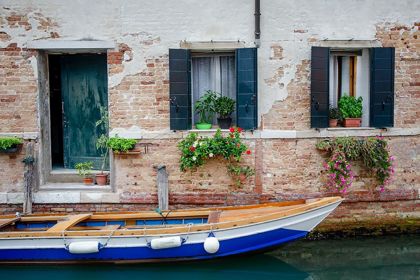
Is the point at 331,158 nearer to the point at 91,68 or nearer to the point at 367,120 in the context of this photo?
the point at 367,120

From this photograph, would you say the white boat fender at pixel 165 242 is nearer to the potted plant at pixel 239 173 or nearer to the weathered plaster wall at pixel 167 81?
the weathered plaster wall at pixel 167 81

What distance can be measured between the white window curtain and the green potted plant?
9.48 feet

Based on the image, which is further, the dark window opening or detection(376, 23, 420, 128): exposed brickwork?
the dark window opening

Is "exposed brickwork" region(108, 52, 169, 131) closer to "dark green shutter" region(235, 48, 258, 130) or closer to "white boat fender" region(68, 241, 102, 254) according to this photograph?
"dark green shutter" region(235, 48, 258, 130)

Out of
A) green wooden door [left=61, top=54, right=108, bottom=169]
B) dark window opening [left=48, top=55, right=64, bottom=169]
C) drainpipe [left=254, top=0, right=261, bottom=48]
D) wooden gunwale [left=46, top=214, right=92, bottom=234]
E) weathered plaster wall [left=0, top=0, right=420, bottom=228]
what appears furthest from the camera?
dark window opening [left=48, top=55, right=64, bottom=169]

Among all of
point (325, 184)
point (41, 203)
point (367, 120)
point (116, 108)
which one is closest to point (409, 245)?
point (325, 184)

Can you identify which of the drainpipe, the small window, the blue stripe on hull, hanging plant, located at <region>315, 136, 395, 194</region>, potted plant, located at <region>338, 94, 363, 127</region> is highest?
the drainpipe

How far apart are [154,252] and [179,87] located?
8.12 feet

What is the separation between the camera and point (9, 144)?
675 cm

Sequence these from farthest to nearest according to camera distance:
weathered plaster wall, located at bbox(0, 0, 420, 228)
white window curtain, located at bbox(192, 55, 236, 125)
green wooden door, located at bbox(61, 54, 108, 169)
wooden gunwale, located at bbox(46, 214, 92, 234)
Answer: green wooden door, located at bbox(61, 54, 108, 169)
white window curtain, located at bbox(192, 55, 236, 125)
weathered plaster wall, located at bbox(0, 0, 420, 228)
wooden gunwale, located at bbox(46, 214, 92, 234)

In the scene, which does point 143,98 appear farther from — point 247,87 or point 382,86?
point 382,86

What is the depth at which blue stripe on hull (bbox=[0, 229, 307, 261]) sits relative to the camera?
5.70 meters

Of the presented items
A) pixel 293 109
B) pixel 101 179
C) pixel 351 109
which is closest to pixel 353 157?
pixel 351 109

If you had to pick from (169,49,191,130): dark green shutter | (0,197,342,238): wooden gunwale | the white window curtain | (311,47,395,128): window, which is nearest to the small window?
(311,47,395,128): window
